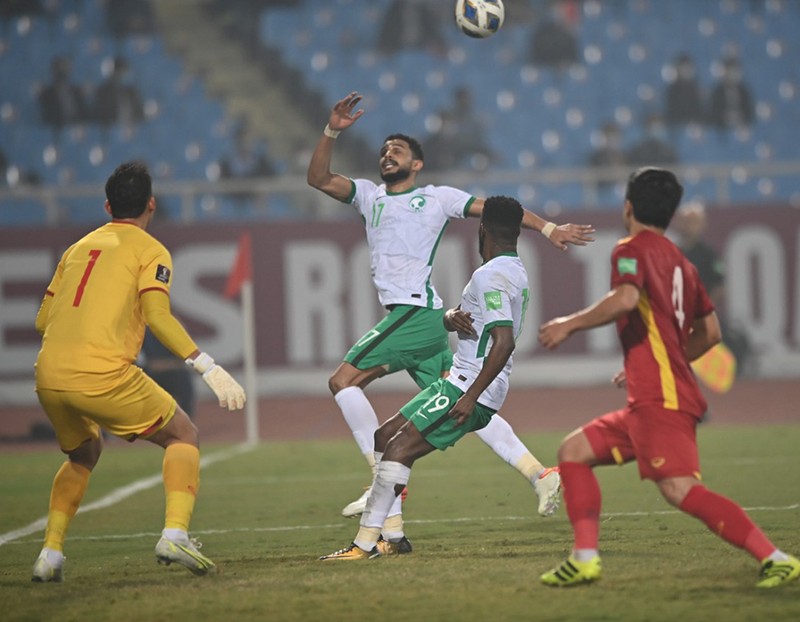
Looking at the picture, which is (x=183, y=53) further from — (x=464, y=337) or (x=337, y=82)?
(x=464, y=337)

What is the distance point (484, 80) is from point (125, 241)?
1589 cm

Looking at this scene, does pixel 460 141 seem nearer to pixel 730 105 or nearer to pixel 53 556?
pixel 730 105

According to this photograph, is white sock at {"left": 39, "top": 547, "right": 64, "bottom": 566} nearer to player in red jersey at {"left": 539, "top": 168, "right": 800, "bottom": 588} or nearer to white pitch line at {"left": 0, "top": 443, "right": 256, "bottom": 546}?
white pitch line at {"left": 0, "top": 443, "right": 256, "bottom": 546}

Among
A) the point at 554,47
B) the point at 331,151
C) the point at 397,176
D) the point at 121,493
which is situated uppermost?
the point at 554,47

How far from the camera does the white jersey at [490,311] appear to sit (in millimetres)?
6871

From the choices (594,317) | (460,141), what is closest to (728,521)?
(594,317)

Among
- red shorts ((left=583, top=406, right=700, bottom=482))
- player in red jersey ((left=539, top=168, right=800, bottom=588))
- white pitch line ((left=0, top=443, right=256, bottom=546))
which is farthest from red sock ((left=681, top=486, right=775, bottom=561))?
white pitch line ((left=0, top=443, right=256, bottom=546))

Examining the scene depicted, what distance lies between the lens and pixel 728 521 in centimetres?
565

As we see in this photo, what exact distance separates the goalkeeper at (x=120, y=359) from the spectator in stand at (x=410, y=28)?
1579 centimetres

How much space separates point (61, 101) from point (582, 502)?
17044mm

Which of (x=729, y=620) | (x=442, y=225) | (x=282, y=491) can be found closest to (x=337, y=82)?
(x=282, y=491)

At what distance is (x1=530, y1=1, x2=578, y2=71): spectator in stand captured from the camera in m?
21.9

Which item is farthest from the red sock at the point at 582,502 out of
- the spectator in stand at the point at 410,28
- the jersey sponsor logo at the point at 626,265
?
the spectator in stand at the point at 410,28

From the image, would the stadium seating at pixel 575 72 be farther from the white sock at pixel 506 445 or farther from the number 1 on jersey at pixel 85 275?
the number 1 on jersey at pixel 85 275
